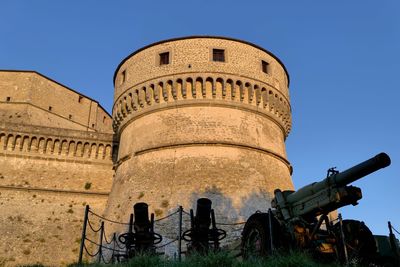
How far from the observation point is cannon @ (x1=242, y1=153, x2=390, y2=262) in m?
8.91

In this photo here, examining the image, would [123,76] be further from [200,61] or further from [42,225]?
[42,225]

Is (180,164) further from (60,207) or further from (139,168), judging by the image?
(60,207)

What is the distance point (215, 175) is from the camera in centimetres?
1563

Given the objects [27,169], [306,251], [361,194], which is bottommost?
[306,251]

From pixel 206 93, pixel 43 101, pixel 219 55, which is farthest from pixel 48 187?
pixel 43 101

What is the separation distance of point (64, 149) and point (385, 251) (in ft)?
50.3

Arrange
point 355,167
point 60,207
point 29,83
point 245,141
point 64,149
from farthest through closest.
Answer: point 29,83 < point 64,149 < point 60,207 < point 245,141 < point 355,167

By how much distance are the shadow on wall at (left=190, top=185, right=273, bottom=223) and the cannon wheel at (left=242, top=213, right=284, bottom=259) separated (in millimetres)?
4815

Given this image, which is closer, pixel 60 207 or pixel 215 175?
pixel 215 175

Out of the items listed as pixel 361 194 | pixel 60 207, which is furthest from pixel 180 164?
pixel 361 194

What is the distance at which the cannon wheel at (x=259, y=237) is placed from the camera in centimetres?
907

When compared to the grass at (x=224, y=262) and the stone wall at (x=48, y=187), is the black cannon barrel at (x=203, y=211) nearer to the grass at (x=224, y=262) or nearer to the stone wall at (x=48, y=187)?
the grass at (x=224, y=262)

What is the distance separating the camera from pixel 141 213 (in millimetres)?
10383

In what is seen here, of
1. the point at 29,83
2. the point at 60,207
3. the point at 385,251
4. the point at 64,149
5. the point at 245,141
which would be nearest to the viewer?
the point at 385,251
